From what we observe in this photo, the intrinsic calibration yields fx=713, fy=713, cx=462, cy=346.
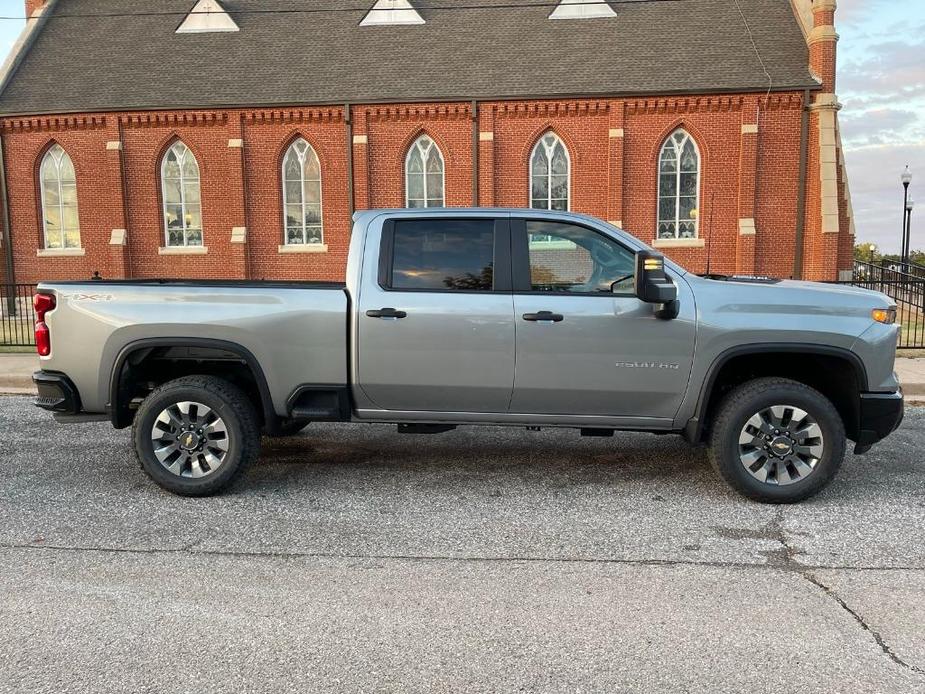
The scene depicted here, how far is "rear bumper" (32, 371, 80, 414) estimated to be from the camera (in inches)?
206

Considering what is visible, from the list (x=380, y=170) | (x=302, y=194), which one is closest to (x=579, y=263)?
(x=380, y=170)

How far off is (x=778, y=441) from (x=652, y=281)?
1473 mm

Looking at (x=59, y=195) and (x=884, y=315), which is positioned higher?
(x=59, y=195)

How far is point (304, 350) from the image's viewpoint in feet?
16.9

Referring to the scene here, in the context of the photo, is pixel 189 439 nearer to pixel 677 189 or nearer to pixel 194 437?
pixel 194 437

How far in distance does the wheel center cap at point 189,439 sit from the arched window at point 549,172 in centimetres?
1782

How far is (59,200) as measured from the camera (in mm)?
23531

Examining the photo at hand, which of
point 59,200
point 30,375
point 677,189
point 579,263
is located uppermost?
point 59,200

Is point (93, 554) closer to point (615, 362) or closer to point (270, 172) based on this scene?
point (615, 362)

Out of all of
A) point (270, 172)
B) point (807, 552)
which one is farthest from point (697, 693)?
point (270, 172)

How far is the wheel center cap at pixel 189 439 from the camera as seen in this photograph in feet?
17.1

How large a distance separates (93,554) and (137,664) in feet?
4.81

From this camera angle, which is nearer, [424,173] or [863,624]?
[863,624]

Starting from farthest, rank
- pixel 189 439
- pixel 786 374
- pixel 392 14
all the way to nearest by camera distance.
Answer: pixel 392 14 → pixel 786 374 → pixel 189 439
